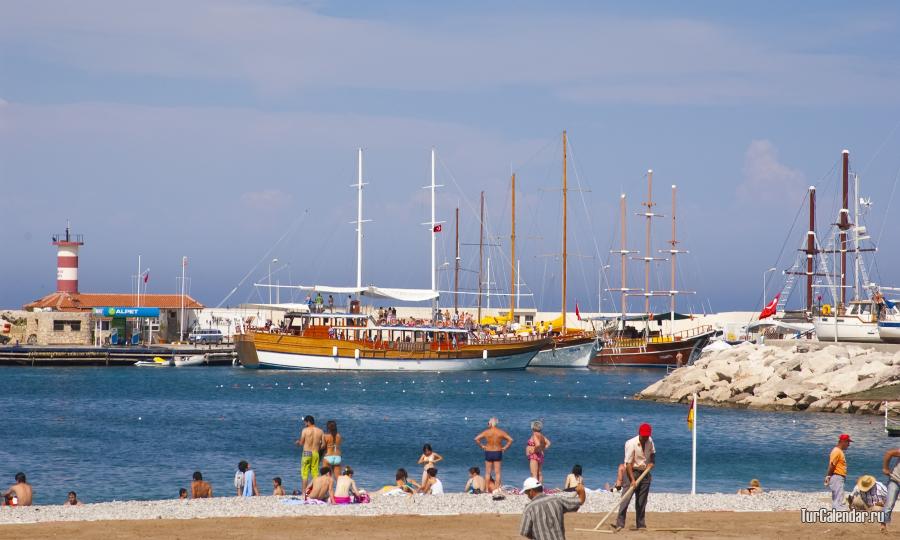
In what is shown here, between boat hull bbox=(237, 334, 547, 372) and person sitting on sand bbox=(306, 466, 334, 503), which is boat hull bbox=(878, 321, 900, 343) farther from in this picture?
person sitting on sand bbox=(306, 466, 334, 503)

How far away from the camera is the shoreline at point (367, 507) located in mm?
17688

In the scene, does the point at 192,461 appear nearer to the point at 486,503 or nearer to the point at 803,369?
the point at 486,503

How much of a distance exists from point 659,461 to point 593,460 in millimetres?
1793

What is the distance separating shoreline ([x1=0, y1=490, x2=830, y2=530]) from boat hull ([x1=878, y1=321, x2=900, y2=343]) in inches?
1538

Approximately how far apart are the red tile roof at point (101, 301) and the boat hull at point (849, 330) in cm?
5581

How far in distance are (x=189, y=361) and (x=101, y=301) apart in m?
18.7

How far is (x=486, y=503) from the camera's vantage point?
62.6 feet

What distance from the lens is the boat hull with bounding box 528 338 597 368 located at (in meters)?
83.4

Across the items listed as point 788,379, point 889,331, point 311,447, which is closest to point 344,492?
point 311,447

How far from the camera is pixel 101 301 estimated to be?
98375 millimetres

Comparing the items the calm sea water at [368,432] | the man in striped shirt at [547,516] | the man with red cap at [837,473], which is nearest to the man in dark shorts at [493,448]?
the calm sea water at [368,432]

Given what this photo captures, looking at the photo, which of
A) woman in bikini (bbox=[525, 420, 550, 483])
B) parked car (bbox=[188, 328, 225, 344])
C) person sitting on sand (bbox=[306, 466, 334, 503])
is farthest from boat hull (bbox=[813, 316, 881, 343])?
parked car (bbox=[188, 328, 225, 344])

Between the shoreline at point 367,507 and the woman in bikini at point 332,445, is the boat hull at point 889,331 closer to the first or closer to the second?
the shoreline at point 367,507

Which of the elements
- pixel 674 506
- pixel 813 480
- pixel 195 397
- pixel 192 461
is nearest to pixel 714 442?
pixel 813 480
